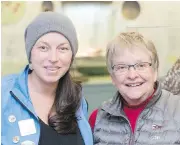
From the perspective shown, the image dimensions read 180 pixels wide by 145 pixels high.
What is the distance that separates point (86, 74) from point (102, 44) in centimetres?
33

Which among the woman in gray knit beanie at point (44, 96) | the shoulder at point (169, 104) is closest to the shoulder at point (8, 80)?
the woman in gray knit beanie at point (44, 96)

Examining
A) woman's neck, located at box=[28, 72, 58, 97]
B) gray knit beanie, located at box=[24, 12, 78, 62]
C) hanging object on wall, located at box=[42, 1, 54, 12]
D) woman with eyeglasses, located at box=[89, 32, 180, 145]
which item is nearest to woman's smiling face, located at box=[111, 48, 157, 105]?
woman with eyeglasses, located at box=[89, 32, 180, 145]

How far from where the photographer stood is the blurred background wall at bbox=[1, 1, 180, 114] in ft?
10.2

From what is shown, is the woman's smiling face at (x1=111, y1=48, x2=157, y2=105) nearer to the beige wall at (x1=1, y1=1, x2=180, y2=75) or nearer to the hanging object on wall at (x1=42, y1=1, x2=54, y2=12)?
the beige wall at (x1=1, y1=1, x2=180, y2=75)

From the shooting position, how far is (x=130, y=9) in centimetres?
318

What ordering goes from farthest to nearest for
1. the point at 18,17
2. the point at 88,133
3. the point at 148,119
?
the point at 18,17, the point at 88,133, the point at 148,119

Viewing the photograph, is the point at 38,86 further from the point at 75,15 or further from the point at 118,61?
the point at 75,15

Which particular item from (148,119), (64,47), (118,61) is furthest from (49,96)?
(148,119)

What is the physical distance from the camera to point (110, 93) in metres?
3.21

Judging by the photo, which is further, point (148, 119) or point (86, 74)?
point (86, 74)

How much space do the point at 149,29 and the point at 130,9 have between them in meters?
0.26

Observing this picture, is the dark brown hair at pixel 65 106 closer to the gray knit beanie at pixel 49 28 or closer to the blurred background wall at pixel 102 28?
the gray knit beanie at pixel 49 28

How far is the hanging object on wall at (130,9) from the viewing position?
3.17 meters

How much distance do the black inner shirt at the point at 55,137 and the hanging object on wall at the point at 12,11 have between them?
1.59m
